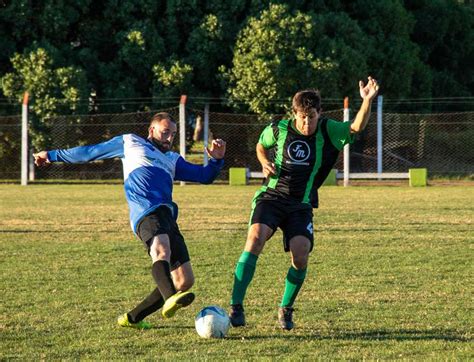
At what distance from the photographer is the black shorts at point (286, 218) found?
721 cm

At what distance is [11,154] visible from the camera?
31.2 metres

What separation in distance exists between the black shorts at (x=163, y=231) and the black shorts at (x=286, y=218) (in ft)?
2.08

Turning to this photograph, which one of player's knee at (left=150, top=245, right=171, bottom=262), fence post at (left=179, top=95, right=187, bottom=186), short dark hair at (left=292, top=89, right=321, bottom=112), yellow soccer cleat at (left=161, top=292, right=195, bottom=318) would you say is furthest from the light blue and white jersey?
fence post at (left=179, top=95, right=187, bottom=186)

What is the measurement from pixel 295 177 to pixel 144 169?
1.19 m

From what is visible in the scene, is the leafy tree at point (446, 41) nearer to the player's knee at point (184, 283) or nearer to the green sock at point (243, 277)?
the green sock at point (243, 277)

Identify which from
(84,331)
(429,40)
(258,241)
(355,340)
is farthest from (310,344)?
(429,40)

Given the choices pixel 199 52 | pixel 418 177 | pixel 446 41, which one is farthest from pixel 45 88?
pixel 446 41

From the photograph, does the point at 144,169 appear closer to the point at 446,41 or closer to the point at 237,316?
the point at 237,316

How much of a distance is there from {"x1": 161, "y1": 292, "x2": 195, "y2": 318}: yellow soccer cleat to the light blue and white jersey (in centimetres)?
88

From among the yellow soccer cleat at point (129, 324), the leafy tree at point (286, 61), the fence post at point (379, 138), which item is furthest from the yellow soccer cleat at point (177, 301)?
the leafy tree at point (286, 61)

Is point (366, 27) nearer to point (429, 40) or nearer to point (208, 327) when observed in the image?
point (429, 40)

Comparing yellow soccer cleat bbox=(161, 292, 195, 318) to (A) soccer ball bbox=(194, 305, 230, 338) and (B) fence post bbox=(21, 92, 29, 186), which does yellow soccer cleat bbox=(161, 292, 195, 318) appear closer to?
(A) soccer ball bbox=(194, 305, 230, 338)

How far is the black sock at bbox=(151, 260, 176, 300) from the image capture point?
6.55m

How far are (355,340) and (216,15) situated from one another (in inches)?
1056
